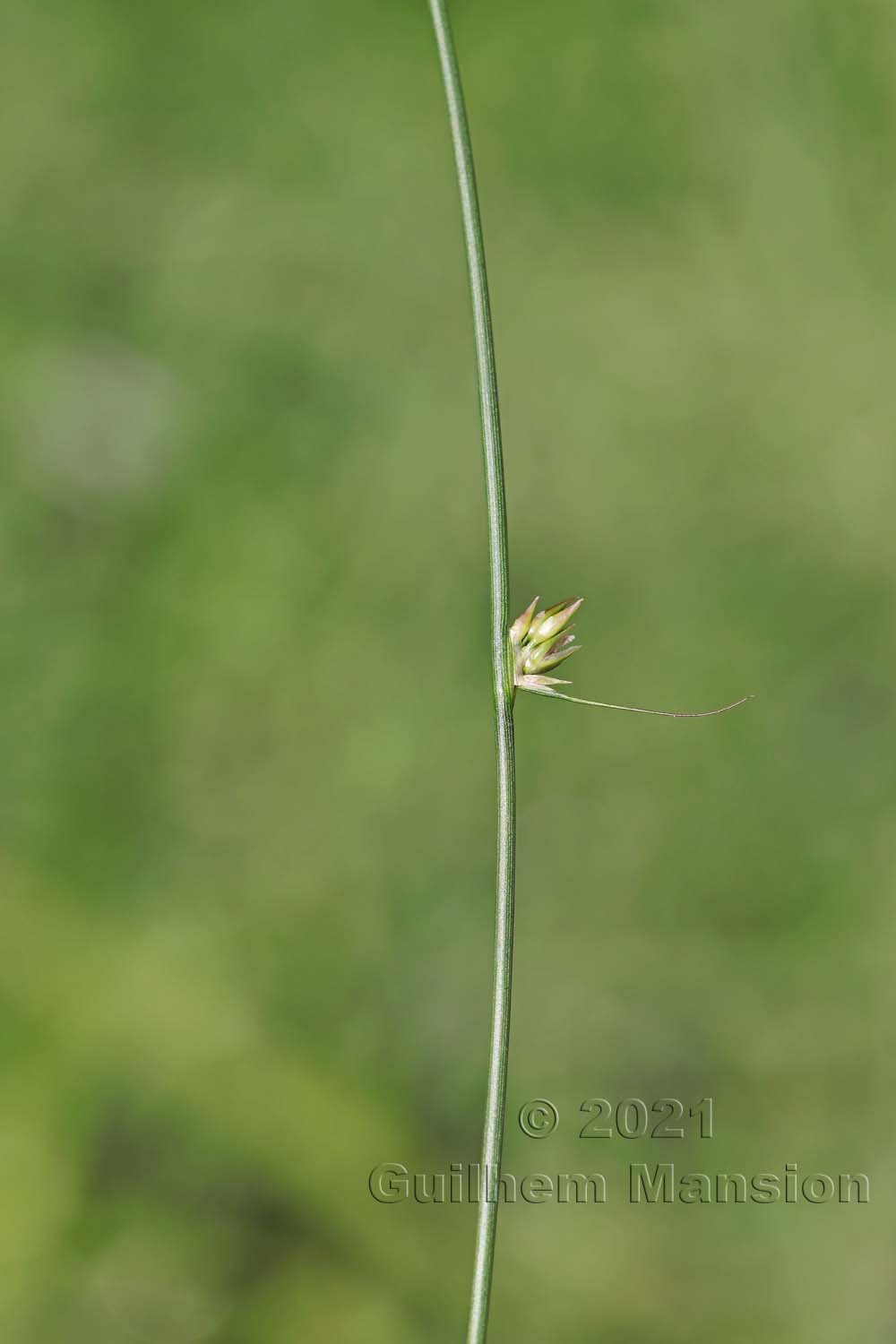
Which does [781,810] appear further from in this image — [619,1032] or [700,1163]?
[700,1163]

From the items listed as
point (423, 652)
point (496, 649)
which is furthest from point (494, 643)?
point (423, 652)

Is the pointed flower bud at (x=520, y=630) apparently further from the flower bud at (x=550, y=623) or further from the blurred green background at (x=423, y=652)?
the blurred green background at (x=423, y=652)

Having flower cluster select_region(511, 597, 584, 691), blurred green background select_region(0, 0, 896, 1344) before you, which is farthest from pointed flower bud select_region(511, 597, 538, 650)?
blurred green background select_region(0, 0, 896, 1344)

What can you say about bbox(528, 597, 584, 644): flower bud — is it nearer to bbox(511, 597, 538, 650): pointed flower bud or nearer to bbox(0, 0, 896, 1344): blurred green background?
bbox(511, 597, 538, 650): pointed flower bud

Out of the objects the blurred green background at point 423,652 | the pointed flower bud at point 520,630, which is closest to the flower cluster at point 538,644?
the pointed flower bud at point 520,630

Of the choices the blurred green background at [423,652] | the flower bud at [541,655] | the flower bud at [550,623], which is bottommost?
the flower bud at [541,655]

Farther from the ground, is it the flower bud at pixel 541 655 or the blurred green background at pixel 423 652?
the blurred green background at pixel 423 652

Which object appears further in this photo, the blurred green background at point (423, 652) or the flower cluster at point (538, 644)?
the blurred green background at point (423, 652)
